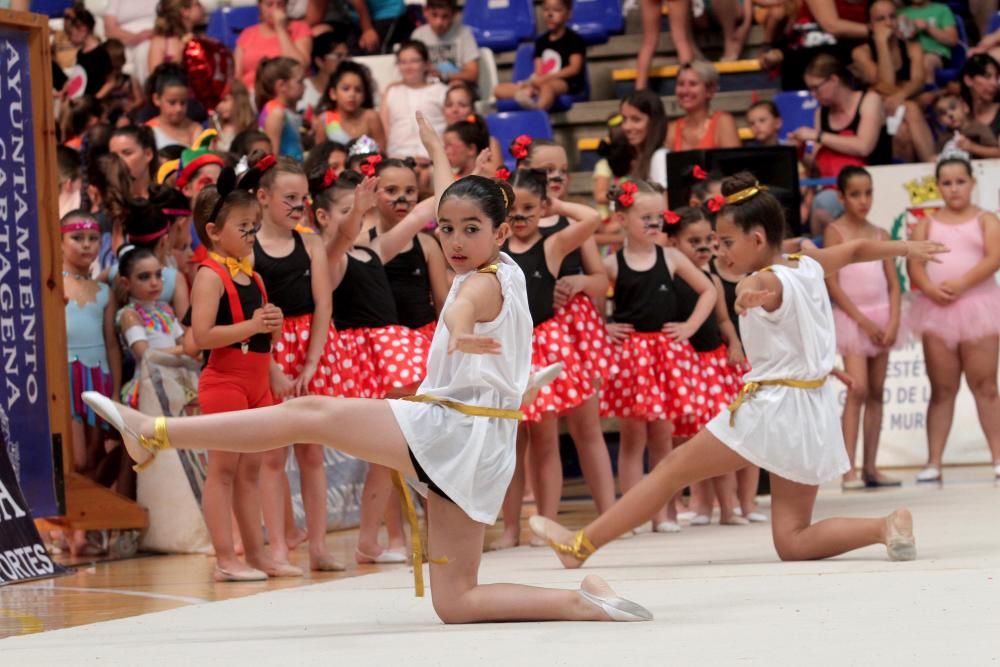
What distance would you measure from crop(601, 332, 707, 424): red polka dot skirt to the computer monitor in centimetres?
139

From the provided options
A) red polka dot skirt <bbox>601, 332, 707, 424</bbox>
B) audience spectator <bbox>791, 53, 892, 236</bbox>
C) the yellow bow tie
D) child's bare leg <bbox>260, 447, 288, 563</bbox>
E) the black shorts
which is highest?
audience spectator <bbox>791, 53, 892, 236</bbox>

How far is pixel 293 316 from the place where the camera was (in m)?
6.33

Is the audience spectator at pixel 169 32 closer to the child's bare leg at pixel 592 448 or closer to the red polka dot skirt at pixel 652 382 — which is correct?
the red polka dot skirt at pixel 652 382

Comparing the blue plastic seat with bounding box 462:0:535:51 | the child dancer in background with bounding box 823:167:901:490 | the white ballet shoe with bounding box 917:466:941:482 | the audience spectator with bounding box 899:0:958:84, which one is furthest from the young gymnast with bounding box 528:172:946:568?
the blue plastic seat with bounding box 462:0:535:51

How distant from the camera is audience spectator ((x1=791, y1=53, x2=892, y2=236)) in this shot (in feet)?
33.7

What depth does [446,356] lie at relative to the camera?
4.29m

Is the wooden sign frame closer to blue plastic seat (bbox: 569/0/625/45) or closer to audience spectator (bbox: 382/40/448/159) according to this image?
audience spectator (bbox: 382/40/448/159)

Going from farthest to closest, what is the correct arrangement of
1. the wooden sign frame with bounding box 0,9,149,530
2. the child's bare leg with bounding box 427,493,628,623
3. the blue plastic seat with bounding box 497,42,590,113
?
the blue plastic seat with bounding box 497,42,590,113 → the wooden sign frame with bounding box 0,9,149,530 → the child's bare leg with bounding box 427,493,628,623

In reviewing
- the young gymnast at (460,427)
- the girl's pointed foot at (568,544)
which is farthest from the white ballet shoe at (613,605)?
the girl's pointed foot at (568,544)

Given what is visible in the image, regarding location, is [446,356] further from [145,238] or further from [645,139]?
[645,139]

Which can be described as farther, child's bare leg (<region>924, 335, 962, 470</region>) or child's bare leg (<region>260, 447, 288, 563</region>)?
child's bare leg (<region>924, 335, 962, 470</region>)

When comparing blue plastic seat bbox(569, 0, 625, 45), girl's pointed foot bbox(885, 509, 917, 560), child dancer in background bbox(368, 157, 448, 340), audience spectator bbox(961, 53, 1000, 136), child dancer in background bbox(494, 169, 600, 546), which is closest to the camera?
girl's pointed foot bbox(885, 509, 917, 560)

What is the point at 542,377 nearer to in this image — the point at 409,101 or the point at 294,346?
the point at 294,346

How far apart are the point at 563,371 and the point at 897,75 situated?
5.38 m
